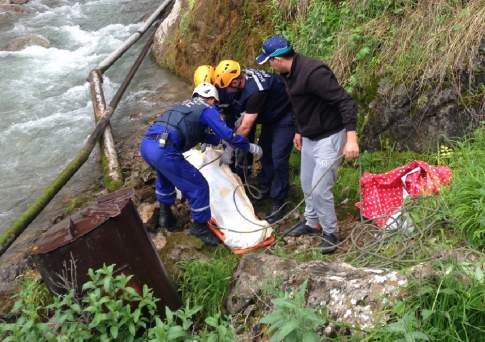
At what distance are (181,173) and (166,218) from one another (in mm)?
820

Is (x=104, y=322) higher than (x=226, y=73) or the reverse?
the reverse

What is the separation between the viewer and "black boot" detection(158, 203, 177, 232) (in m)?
5.45

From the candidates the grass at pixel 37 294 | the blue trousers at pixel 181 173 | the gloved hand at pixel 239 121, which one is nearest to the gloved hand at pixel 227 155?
the gloved hand at pixel 239 121

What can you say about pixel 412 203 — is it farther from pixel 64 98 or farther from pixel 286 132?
pixel 64 98

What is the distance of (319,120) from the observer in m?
4.33

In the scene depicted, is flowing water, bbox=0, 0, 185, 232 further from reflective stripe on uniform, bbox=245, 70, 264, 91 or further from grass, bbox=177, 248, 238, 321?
reflective stripe on uniform, bbox=245, 70, 264, 91

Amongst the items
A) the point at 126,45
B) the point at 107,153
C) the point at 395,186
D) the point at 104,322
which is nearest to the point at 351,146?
the point at 395,186

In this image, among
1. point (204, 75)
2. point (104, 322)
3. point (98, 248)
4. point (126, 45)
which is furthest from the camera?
point (126, 45)

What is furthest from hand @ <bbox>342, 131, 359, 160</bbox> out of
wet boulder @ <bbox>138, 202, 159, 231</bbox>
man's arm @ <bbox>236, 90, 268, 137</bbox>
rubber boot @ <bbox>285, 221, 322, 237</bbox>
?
wet boulder @ <bbox>138, 202, 159, 231</bbox>

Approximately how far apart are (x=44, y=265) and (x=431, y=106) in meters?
3.97

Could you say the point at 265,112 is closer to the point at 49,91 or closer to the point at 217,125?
the point at 217,125

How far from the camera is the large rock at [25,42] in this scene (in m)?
12.5

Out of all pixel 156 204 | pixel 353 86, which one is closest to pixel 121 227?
pixel 156 204

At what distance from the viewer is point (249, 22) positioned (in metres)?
8.01
